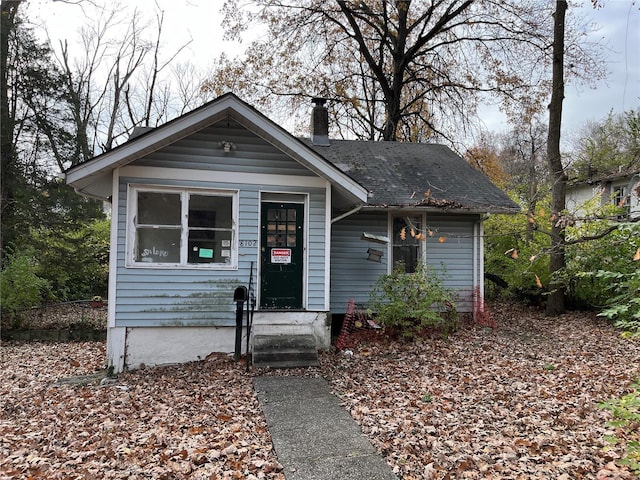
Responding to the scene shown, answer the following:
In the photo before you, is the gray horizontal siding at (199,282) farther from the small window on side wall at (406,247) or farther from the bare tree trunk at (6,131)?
the bare tree trunk at (6,131)

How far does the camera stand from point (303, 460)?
3746 millimetres

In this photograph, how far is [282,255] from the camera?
306 inches

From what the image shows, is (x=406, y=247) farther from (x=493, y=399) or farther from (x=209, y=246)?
(x=493, y=399)

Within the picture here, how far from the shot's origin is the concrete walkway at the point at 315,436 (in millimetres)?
3547

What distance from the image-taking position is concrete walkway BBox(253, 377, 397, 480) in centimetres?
355

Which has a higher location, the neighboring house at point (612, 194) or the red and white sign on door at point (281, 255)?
the neighboring house at point (612, 194)

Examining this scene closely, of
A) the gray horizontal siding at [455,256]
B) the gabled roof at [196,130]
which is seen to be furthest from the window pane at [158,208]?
the gray horizontal siding at [455,256]

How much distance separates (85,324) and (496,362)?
979cm

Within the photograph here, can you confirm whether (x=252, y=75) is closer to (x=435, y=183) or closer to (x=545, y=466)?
(x=435, y=183)

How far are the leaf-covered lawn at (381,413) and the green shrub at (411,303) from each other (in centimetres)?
44

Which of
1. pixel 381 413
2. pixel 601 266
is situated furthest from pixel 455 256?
pixel 381 413

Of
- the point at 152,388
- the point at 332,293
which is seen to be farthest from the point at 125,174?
the point at 332,293

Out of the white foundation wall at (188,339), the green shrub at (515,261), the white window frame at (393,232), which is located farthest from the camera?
the green shrub at (515,261)

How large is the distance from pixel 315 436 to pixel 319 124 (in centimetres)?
948
